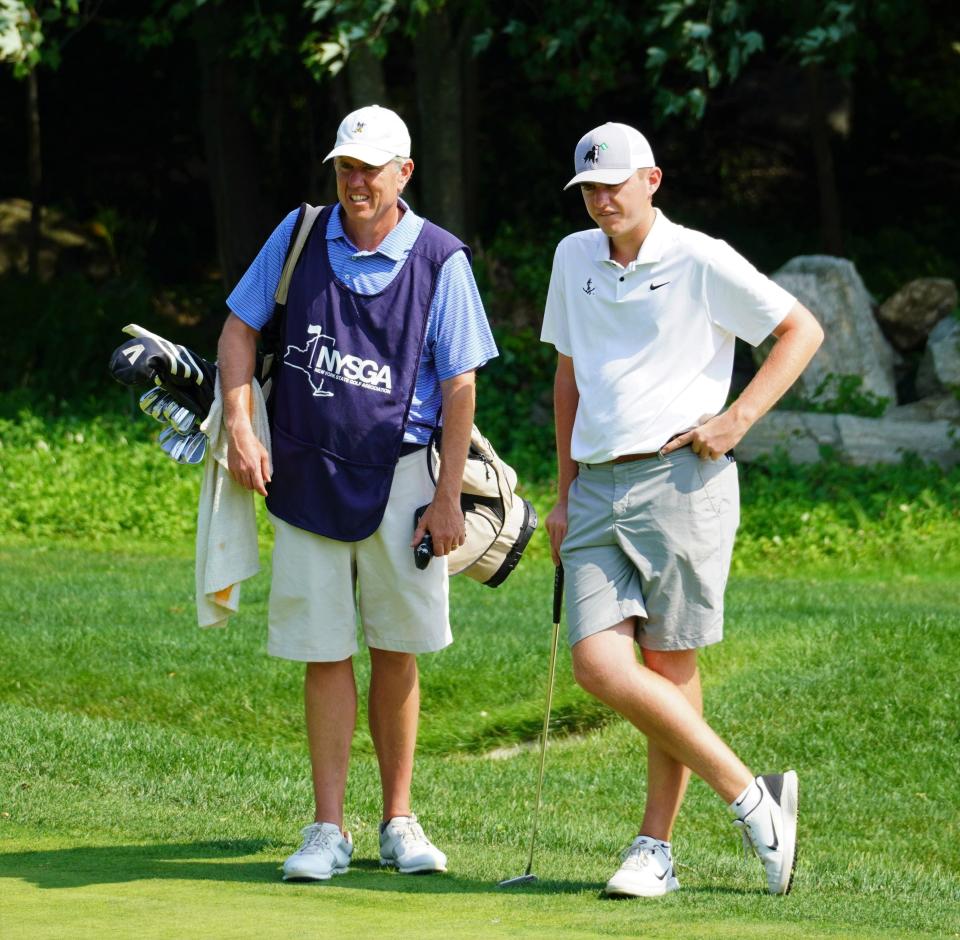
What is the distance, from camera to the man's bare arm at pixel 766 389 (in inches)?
181

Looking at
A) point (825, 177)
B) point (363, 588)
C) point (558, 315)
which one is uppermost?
point (825, 177)

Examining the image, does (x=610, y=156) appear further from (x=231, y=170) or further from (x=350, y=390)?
(x=231, y=170)

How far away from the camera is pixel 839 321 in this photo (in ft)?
51.1

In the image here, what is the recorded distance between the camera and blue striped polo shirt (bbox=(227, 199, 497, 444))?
4.91 meters

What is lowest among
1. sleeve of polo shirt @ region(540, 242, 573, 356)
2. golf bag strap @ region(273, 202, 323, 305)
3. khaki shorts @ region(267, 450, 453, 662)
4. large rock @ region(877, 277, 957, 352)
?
khaki shorts @ region(267, 450, 453, 662)

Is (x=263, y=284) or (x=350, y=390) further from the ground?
(x=263, y=284)

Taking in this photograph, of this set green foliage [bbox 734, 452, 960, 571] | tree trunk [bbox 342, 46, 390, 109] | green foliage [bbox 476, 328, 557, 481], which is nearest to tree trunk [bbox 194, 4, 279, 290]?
tree trunk [bbox 342, 46, 390, 109]

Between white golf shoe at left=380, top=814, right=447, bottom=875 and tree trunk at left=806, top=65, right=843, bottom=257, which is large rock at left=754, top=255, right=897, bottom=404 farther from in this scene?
white golf shoe at left=380, top=814, right=447, bottom=875

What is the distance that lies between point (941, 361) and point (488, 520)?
10.8 meters

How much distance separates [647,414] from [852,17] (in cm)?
1151

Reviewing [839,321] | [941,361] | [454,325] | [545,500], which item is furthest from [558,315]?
[839,321]

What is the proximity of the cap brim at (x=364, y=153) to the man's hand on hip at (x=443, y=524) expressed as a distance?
3.17 ft

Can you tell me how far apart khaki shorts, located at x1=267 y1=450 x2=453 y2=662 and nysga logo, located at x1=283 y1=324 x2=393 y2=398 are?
265 mm

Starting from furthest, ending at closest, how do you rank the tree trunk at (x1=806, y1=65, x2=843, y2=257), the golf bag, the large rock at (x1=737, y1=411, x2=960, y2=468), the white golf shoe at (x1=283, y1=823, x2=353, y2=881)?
the tree trunk at (x1=806, y1=65, x2=843, y2=257)
the large rock at (x1=737, y1=411, x2=960, y2=468)
the golf bag
the white golf shoe at (x1=283, y1=823, x2=353, y2=881)
